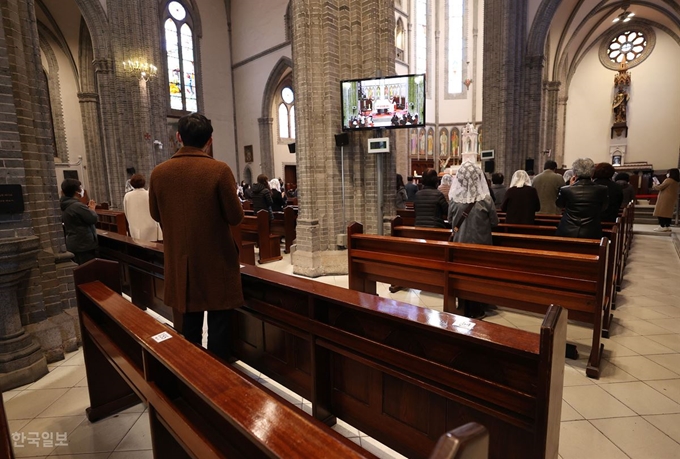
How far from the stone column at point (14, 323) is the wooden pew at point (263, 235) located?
430 centimetres

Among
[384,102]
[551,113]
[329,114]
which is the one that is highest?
[551,113]

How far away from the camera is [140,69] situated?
467 inches

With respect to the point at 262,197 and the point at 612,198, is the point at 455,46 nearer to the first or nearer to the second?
the point at 262,197

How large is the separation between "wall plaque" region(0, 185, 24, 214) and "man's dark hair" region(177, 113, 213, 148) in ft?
6.59

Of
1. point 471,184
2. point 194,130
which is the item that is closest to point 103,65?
point 194,130

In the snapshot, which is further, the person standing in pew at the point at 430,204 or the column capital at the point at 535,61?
the column capital at the point at 535,61

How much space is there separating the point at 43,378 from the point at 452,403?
3.44 m

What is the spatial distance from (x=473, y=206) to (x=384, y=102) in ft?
10.00

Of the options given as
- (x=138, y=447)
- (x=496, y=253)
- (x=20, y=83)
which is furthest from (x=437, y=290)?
(x=20, y=83)

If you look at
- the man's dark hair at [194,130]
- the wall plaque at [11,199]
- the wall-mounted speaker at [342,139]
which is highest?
the wall-mounted speaker at [342,139]

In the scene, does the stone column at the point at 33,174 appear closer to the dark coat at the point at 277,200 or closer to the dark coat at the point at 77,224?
the dark coat at the point at 77,224

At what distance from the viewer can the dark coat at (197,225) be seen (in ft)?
6.73

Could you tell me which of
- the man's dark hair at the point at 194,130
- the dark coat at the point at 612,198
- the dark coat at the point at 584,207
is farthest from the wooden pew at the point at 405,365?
the dark coat at the point at 612,198

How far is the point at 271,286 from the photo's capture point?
2.49 meters
